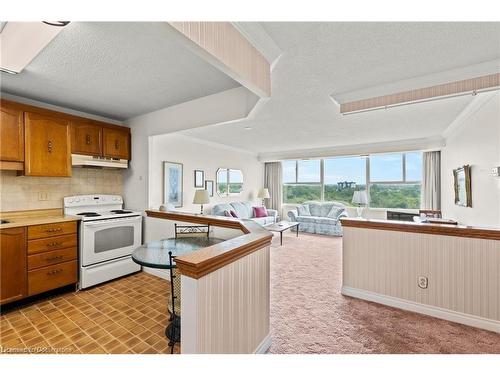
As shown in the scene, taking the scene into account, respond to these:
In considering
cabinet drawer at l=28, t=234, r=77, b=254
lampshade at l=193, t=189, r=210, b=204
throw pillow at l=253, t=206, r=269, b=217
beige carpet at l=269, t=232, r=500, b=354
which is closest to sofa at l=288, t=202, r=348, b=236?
throw pillow at l=253, t=206, r=269, b=217

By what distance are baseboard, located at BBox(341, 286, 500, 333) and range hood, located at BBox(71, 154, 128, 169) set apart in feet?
11.9

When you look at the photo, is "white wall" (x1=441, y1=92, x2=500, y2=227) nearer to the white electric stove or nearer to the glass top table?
the glass top table

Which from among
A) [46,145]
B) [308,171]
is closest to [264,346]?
[46,145]

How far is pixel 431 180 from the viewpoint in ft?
19.2

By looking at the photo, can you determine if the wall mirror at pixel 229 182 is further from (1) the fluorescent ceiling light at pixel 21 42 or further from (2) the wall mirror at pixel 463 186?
(2) the wall mirror at pixel 463 186

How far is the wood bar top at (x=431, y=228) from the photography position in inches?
82.3

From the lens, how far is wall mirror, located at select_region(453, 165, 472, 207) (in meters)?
3.22

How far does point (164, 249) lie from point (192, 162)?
333 centimetres

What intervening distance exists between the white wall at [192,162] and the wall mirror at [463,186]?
4535mm

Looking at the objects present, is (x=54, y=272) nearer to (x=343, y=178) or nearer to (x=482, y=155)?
(x=482, y=155)
